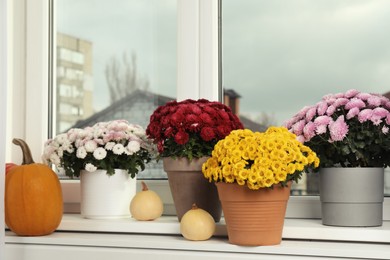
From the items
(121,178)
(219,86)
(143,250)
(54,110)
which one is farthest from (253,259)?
(54,110)

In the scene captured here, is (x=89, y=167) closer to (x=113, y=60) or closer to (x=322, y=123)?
(x=113, y=60)

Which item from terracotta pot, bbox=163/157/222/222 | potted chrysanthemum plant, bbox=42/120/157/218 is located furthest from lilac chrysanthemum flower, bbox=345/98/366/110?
potted chrysanthemum plant, bbox=42/120/157/218

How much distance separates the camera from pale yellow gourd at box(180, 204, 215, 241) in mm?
1610

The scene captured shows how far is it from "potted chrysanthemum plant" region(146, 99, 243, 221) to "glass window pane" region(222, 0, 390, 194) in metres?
0.25

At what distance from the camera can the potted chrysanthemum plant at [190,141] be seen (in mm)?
1702

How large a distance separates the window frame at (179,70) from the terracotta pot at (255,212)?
0.39m

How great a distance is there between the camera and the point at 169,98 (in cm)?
211

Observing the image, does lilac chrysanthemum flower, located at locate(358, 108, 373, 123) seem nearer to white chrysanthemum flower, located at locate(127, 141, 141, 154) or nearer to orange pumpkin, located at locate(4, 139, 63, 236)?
white chrysanthemum flower, located at locate(127, 141, 141, 154)

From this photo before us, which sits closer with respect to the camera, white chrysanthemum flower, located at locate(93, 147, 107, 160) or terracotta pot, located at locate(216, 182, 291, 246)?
terracotta pot, located at locate(216, 182, 291, 246)

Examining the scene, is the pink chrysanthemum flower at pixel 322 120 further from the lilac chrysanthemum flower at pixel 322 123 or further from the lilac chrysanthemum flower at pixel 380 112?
the lilac chrysanthemum flower at pixel 380 112

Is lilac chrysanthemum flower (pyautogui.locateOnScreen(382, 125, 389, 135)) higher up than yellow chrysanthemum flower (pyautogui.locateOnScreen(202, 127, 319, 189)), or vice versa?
lilac chrysanthemum flower (pyautogui.locateOnScreen(382, 125, 389, 135))

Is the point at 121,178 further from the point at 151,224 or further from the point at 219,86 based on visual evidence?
the point at 219,86

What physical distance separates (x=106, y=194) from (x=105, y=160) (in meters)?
0.10

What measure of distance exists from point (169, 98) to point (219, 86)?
17cm
